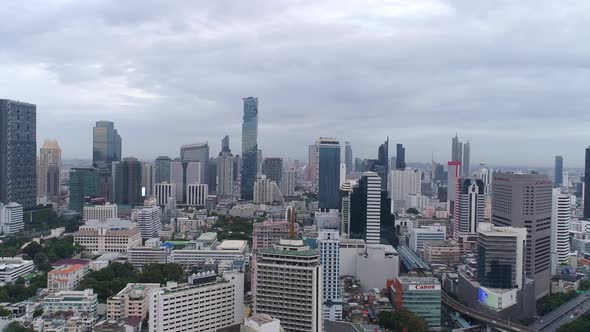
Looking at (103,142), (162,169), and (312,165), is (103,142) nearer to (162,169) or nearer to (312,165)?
(162,169)

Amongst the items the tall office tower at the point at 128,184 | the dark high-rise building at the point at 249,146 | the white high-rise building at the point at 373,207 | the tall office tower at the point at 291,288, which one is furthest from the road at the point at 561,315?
the dark high-rise building at the point at 249,146

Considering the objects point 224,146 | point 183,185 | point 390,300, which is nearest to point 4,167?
point 183,185

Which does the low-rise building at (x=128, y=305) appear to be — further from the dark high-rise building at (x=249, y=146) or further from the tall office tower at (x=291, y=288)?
the dark high-rise building at (x=249, y=146)

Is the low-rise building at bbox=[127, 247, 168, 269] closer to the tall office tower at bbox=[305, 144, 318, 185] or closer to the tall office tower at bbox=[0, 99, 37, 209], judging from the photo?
the tall office tower at bbox=[0, 99, 37, 209]

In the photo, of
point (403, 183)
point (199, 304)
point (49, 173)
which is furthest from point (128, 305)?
point (403, 183)

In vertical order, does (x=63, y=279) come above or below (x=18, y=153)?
below

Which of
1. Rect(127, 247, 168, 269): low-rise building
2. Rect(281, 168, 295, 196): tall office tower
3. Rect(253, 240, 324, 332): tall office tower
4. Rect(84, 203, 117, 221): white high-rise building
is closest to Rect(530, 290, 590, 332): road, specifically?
Rect(253, 240, 324, 332): tall office tower

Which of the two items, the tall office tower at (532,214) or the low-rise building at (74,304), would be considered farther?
the tall office tower at (532,214)
